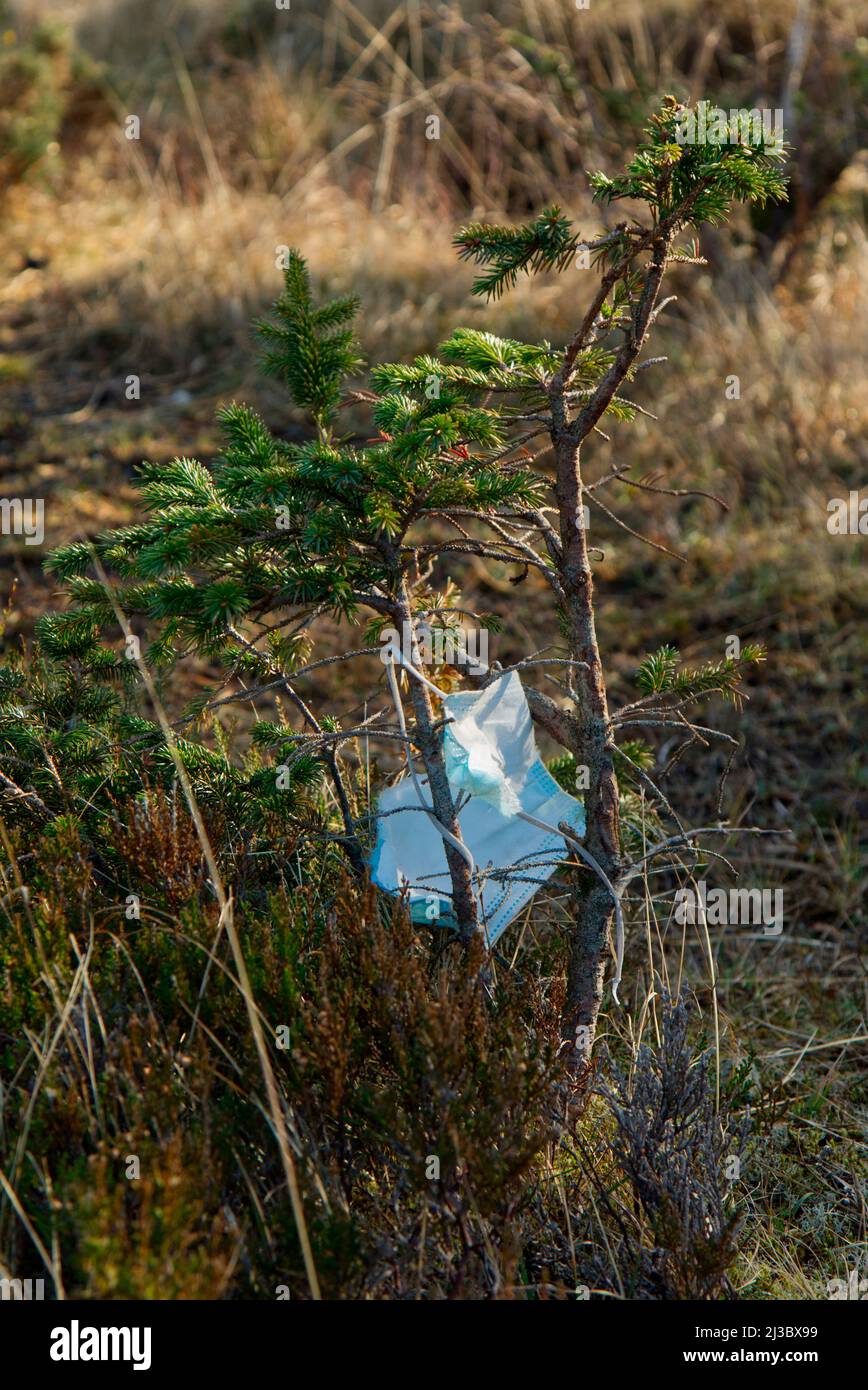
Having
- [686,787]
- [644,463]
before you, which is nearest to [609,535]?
[644,463]

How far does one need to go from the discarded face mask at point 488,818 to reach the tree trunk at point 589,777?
0.10 meters

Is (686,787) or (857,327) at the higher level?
(857,327)

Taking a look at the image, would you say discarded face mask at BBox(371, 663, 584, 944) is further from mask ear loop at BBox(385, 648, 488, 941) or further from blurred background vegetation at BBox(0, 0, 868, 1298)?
blurred background vegetation at BBox(0, 0, 868, 1298)

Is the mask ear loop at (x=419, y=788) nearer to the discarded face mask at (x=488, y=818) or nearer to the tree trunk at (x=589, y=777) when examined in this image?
the discarded face mask at (x=488, y=818)

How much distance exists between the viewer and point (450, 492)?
2256mm

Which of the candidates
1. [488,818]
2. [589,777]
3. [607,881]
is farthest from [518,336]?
[607,881]

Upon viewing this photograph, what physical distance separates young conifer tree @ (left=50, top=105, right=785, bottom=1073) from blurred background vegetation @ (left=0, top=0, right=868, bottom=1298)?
438 millimetres

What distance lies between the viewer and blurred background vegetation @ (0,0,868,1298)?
6.63ft

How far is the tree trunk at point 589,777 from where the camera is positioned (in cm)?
237

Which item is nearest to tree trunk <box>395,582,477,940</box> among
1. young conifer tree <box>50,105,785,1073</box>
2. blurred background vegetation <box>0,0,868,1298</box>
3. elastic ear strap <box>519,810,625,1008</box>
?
young conifer tree <box>50,105,785,1073</box>

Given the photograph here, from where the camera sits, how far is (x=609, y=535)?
5.28 m

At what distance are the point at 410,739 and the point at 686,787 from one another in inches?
76.1

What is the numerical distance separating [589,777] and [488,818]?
0.30m

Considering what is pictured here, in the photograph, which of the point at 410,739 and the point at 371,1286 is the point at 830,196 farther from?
the point at 371,1286
